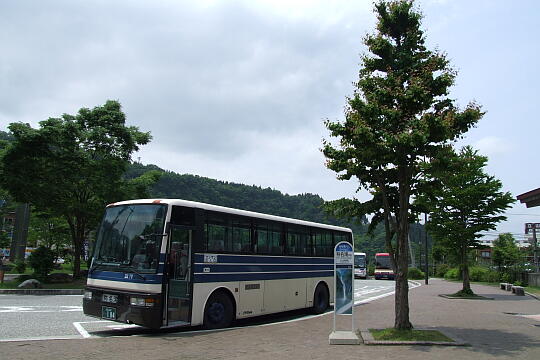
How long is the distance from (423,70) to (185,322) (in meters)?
8.30

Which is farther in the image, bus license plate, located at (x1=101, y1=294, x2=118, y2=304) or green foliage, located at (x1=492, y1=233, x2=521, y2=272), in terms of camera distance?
green foliage, located at (x1=492, y1=233, x2=521, y2=272)

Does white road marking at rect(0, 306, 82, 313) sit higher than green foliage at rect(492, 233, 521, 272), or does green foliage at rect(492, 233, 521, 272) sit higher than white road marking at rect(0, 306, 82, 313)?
green foliage at rect(492, 233, 521, 272)

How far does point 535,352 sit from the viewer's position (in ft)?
28.9

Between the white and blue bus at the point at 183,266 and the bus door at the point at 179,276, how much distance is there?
2 cm

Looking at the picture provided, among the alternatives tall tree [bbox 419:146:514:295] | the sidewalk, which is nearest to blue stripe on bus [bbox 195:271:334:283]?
the sidewalk

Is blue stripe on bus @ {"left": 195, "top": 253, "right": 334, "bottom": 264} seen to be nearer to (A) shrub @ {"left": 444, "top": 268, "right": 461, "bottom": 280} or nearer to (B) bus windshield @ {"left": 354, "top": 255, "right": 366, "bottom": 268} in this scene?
(B) bus windshield @ {"left": 354, "top": 255, "right": 366, "bottom": 268}

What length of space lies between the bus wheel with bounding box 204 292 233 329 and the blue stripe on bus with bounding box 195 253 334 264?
0.92 m

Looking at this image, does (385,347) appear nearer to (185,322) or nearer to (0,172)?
(185,322)

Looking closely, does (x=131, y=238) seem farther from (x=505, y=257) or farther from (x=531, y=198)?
(x=505, y=257)

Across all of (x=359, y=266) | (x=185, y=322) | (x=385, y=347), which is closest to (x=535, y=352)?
(x=385, y=347)

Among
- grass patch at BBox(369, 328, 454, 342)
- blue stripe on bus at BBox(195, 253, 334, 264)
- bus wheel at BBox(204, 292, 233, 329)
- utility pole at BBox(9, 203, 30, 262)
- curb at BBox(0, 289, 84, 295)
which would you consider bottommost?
curb at BBox(0, 289, 84, 295)

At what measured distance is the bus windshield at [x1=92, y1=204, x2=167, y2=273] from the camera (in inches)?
400

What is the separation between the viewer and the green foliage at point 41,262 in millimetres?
24641

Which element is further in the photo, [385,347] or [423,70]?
[423,70]
